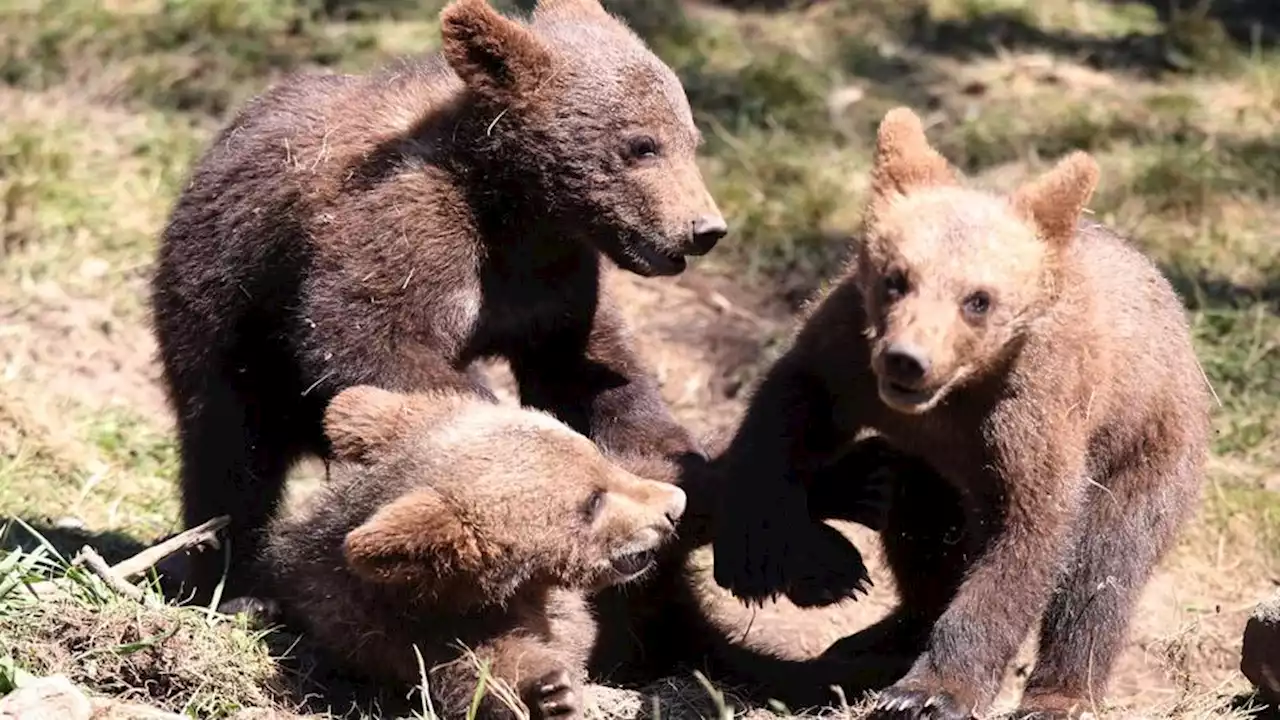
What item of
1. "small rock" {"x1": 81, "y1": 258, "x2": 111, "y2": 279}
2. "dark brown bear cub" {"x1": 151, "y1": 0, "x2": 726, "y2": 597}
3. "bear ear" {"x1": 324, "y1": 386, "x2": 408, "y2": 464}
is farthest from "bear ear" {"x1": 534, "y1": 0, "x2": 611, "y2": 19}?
"small rock" {"x1": 81, "y1": 258, "x2": 111, "y2": 279}

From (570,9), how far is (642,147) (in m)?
0.83

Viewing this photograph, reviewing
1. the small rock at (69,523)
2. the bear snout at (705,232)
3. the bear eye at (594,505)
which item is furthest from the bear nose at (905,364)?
the small rock at (69,523)

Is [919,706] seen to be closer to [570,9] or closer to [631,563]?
[631,563]

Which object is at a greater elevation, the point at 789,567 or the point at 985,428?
the point at 985,428

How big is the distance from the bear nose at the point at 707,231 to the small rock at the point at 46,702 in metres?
2.66

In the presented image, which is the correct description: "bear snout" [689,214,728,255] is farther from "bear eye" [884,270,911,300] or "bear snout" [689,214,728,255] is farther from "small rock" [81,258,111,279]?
"small rock" [81,258,111,279]

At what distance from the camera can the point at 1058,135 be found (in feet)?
38.0

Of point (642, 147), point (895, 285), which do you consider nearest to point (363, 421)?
point (642, 147)

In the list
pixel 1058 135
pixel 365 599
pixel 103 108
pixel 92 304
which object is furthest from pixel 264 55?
pixel 365 599

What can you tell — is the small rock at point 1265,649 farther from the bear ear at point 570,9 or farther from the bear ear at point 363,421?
the bear ear at point 570,9

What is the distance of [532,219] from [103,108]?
5820 millimetres

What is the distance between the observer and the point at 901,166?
637 cm

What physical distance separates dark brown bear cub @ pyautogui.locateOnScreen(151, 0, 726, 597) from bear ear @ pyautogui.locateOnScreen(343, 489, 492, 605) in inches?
31.9

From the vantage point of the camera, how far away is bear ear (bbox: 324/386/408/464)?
639 centimetres
